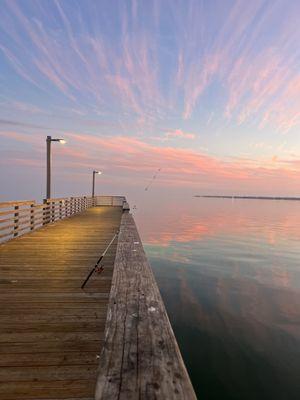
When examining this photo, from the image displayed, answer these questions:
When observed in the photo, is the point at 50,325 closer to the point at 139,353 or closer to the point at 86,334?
the point at 86,334

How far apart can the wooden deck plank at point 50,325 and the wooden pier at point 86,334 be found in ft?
0.04

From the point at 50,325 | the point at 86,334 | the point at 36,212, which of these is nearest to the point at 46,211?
the point at 36,212

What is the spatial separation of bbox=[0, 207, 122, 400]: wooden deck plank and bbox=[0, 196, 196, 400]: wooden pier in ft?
0.04

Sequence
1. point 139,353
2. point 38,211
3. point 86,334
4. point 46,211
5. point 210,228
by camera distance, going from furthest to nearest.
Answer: point 210,228 → point 46,211 → point 38,211 → point 86,334 → point 139,353

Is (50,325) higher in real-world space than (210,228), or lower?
higher

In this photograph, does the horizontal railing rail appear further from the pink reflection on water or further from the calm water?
the pink reflection on water

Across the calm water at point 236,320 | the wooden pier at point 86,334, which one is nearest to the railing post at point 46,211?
the calm water at point 236,320

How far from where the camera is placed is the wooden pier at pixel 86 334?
1744 mm

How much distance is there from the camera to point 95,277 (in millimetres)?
6859

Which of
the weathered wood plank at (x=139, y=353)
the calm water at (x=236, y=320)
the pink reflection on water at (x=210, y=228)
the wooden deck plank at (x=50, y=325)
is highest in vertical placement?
the weathered wood plank at (x=139, y=353)

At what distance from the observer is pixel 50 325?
4.33m

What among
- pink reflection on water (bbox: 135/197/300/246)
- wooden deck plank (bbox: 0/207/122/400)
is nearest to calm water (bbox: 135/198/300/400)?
wooden deck plank (bbox: 0/207/122/400)

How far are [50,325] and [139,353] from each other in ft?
9.55

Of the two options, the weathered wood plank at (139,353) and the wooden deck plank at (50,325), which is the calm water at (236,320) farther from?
the weathered wood plank at (139,353)
